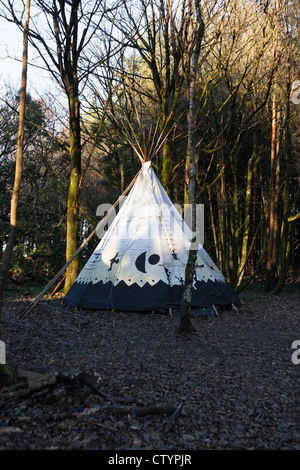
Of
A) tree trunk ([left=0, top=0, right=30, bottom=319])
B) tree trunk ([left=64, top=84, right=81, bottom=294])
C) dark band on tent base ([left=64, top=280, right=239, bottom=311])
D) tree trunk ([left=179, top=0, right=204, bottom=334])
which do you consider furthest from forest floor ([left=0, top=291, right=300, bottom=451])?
tree trunk ([left=64, top=84, right=81, bottom=294])

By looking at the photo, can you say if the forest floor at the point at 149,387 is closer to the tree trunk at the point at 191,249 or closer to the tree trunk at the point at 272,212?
the tree trunk at the point at 191,249

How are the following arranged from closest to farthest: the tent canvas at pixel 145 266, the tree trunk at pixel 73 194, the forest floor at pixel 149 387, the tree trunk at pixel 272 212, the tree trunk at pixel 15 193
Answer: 1. the forest floor at pixel 149 387
2. the tree trunk at pixel 15 193
3. the tent canvas at pixel 145 266
4. the tree trunk at pixel 73 194
5. the tree trunk at pixel 272 212

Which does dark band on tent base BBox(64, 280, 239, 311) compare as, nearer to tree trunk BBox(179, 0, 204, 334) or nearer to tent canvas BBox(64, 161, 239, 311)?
tent canvas BBox(64, 161, 239, 311)

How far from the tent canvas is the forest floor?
728 mm

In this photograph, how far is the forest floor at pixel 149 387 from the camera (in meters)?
3.08

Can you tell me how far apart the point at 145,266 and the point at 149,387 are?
4.97m

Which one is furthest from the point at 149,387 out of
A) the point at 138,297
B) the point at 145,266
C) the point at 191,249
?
the point at 145,266

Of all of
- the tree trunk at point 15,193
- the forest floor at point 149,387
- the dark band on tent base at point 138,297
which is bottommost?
the forest floor at point 149,387

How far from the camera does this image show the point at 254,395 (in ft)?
13.7

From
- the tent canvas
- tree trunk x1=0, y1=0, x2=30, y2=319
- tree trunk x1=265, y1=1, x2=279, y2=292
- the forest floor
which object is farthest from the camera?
tree trunk x1=265, y1=1, x2=279, y2=292

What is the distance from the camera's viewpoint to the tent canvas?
8.77m

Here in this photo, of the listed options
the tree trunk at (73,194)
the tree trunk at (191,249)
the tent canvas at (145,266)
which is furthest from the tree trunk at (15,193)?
the tree trunk at (73,194)

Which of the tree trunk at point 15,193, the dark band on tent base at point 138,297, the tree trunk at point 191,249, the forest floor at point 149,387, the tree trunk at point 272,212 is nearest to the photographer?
the forest floor at point 149,387
